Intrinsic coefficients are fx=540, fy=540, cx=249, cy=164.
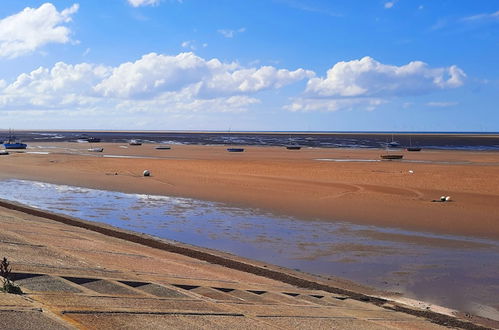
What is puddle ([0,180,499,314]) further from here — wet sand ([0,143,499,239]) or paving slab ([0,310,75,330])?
paving slab ([0,310,75,330])

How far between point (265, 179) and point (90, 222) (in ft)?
64.9

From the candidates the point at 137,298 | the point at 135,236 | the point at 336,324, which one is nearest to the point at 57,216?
the point at 135,236

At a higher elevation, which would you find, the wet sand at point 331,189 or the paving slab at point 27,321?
the paving slab at point 27,321

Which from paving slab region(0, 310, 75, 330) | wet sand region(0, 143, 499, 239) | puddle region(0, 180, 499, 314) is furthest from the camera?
wet sand region(0, 143, 499, 239)

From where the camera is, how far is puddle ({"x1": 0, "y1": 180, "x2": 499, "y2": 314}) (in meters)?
13.7

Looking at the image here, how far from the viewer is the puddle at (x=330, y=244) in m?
13.7

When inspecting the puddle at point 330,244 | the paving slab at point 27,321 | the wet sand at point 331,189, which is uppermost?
the paving slab at point 27,321

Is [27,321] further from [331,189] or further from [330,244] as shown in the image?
[331,189]

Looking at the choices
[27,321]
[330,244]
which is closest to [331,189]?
[330,244]

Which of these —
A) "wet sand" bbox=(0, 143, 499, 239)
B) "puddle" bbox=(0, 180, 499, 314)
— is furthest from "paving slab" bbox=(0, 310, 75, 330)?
"wet sand" bbox=(0, 143, 499, 239)

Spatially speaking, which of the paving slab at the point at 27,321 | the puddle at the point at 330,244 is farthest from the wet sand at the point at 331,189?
the paving slab at the point at 27,321

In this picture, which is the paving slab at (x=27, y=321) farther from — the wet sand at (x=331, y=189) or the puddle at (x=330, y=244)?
the wet sand at (x=331, y=189)

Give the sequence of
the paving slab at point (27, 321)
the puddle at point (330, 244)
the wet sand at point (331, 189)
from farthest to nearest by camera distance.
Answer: the wet sand at point (331, 189) → the puddle at point (330, 244) → the paving slab at point (27, 321)

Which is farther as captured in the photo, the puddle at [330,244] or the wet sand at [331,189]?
the wet sand at [331,189]
